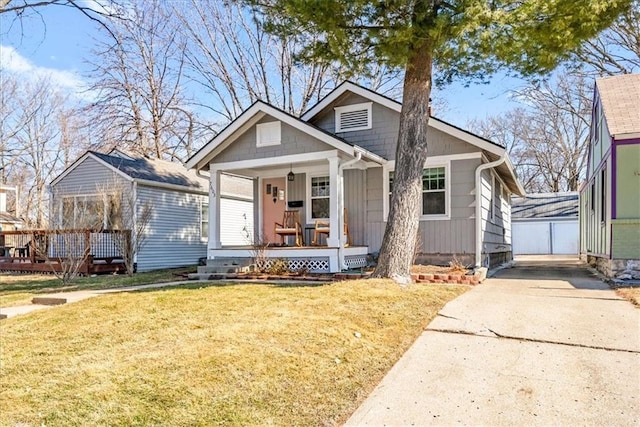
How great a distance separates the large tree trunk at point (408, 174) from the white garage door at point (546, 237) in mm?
19644

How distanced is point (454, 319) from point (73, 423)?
4061mm

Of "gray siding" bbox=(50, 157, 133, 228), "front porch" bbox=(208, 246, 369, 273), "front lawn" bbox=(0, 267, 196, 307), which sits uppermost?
"gray siding" bbox=(50, 157, 133, 228)

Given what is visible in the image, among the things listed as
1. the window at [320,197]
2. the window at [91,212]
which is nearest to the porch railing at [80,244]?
the window at [91,212]

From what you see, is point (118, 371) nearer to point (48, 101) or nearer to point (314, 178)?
point (314, 178)

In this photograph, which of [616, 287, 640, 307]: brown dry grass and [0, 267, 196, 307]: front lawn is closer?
[616, 287, 640, 307]: brown dry grass

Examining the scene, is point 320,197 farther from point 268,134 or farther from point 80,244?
point 80,244

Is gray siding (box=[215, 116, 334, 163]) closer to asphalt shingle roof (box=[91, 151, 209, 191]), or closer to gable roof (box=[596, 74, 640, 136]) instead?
asphalt shingle roof (box=[91, 151, 209, 191])

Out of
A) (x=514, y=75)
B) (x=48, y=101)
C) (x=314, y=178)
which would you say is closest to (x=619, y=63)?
(x=514, y=75)

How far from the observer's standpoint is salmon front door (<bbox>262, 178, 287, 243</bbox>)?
1247 centimetres

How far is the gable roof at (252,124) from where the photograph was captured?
9.60m

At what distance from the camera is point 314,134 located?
979 centimetres

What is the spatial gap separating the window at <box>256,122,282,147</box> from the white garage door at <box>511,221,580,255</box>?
18.8 metres

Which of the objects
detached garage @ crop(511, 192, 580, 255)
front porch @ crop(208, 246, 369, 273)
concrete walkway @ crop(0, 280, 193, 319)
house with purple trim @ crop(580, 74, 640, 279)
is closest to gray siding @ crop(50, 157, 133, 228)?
front porch @ crop(208, 246, 369, 273)

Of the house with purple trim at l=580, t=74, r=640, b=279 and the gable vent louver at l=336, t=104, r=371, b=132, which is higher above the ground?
the gable vent louver at l=336, t=104, r=371, b=132
